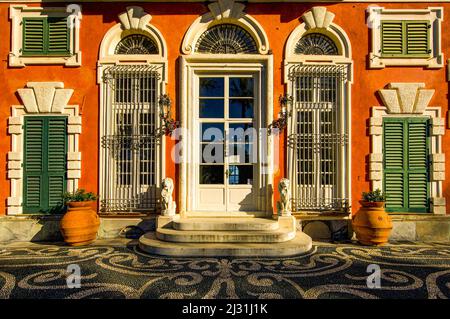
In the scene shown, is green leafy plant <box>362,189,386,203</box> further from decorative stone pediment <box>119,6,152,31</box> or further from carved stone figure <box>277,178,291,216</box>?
decorative stone pediment <box>119,6,152,31</box>

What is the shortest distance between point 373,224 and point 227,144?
3635mm

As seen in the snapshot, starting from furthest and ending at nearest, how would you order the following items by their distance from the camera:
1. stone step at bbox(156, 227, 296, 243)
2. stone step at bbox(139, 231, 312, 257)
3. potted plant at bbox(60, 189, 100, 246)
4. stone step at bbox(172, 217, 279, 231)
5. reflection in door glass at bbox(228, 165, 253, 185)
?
reflection in door glass at bbox(228, 165, 253, 185), potted plant at bbox(60, 189, 100, 246), stone step at bbox(172, 217, 279, 231), stone step at bbox(156, 227, 296, 243), stone step at bbox(139, 231, 312, 257)

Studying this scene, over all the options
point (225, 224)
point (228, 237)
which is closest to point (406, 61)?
point (225, 224)

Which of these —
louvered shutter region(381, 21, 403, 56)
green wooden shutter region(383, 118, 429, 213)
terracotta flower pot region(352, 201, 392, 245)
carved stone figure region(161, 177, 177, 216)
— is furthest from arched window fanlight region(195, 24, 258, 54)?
terracotta flower pot region(352, 201, 392, 245)

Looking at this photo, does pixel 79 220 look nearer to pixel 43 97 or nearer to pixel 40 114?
pixel 40 114

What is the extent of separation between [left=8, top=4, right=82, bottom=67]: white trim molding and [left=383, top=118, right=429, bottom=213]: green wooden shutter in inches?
305

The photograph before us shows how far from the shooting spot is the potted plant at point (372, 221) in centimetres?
543

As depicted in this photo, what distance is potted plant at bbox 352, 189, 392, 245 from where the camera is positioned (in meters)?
5.43

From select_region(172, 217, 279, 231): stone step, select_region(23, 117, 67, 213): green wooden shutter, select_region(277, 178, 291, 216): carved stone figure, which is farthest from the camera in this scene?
select_region(23, 117, 67, 213): green wooden shutter

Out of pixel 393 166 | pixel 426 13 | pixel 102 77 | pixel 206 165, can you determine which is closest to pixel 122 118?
pixel 102 77

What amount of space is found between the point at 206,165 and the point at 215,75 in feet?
7.42

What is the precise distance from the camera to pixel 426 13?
625 cm

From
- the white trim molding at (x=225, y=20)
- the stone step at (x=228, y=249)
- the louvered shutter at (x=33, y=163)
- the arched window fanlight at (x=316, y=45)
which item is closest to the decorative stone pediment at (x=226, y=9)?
the white trim molding at (x=225, y=20)

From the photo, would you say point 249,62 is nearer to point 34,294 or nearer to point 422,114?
point 422,114
